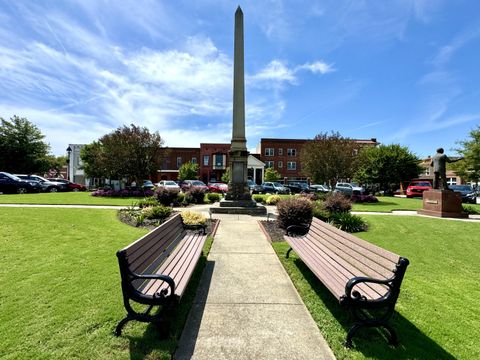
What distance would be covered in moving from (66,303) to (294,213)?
6814mm

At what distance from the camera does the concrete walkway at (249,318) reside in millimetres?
2836

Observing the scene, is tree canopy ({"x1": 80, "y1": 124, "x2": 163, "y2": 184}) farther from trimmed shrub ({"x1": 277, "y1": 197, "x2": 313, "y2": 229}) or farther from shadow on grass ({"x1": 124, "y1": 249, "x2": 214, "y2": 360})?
shadow on grass ({"x1": 124, "y1": 249, "x2": 214, "y2": 360})

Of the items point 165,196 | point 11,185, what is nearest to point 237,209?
point 165,196

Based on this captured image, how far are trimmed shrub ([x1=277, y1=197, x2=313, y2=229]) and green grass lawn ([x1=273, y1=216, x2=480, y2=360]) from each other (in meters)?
1.86

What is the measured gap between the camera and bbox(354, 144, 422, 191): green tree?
34.5 meters

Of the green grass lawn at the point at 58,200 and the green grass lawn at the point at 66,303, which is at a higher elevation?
the green grass lawn at the point at 58,200

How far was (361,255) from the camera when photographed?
12.5 ft

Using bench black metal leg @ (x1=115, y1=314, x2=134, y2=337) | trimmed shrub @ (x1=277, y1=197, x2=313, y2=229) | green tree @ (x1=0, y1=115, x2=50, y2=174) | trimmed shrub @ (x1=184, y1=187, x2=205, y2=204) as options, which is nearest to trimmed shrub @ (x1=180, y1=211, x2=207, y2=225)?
trimmed shrub @ (x1=277, y1=197, x2=313, y2=229)

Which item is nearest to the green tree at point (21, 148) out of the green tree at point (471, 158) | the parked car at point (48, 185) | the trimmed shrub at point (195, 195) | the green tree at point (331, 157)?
the parked car at point (48, 185)

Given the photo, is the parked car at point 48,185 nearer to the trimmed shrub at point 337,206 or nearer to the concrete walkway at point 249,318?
the trimmed shrub at point 337,206

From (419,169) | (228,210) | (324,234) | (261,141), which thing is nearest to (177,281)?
(324,234)

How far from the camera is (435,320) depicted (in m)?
3.64

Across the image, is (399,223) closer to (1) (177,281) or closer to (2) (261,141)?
(1) (177,281)

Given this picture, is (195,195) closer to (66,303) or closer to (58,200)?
(58,200)
